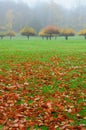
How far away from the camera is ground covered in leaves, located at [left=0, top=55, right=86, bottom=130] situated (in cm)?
687

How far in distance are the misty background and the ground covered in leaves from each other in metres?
111

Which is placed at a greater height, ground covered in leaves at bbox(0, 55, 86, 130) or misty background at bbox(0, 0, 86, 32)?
misty background at bbox(0, 0, 86, 32)

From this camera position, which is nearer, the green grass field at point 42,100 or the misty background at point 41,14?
the green grass field at point 42,100

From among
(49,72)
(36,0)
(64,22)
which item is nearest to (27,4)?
(36,0)

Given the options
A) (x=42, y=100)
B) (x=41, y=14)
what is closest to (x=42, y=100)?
(x=42, y=100)

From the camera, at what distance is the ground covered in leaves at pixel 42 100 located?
687 centimetres

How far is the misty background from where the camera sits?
5133 inches

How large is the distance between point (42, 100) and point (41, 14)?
5520 inches

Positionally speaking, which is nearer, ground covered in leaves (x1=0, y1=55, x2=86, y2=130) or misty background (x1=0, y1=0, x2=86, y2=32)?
ground covered in leaves (x1=0, y1=55, x2=86, y2=130)

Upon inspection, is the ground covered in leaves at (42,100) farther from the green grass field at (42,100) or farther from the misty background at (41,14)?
the misty background at (41,14)

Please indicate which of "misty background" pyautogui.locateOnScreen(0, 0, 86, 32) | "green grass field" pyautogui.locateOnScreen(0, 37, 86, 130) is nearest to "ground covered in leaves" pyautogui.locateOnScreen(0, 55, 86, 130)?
"green grass field" pyautogui.locateOnScreen(0, 37, 86, 130)

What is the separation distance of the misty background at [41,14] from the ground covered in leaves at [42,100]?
111 metres

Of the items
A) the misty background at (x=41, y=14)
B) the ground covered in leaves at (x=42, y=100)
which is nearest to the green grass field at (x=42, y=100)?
the ground covered in leaves at (x=42, y=100)

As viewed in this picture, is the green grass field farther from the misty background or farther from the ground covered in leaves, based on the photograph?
the misty background
